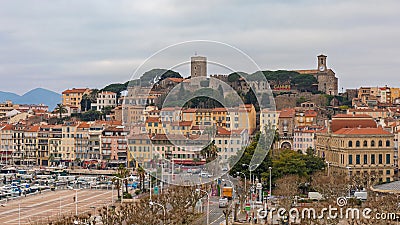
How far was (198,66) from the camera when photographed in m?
22.6

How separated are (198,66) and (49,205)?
1411cm

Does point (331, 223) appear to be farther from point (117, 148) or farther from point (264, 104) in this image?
point (117, 148)

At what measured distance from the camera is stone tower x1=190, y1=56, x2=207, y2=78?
2208cm

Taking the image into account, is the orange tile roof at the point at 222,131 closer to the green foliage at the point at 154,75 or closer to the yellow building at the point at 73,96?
the green foliage at the point at 154,75

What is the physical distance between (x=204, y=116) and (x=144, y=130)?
15.4 meters

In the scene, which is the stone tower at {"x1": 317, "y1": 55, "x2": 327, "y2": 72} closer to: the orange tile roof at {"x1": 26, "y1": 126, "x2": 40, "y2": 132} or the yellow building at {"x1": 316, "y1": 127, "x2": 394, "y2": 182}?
the orange tile roof at {"x1": 26, "y1": 126, "x2": 40, "y2": 132}

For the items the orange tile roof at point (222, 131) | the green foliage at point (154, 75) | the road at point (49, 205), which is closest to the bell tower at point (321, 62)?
the orange tile roof at point (222, 131)

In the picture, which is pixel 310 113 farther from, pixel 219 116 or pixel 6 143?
pixel 6 143

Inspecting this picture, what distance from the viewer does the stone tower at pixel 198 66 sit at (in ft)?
72.4

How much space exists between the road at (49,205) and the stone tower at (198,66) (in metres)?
7.43

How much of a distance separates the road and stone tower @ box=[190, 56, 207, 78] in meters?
7.43

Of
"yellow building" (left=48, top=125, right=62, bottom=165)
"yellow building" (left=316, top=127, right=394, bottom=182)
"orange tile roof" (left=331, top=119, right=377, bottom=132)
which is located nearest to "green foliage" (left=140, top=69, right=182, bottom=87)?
"yellow building" (left=316, top=127, right=394, bottom=182)

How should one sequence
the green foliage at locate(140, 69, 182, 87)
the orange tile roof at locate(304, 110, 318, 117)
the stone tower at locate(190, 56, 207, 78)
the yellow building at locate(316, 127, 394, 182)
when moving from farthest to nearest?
the orange tile roof at locate(304, 110, 318, 117)
the yellow building at locate(316, 127, 394, 182)
the green foliage at locate(140, 69, 182, 87)
the stone tower at locate(190, 56, 207, 78)

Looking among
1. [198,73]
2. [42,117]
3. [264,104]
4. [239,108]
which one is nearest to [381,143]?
[239,108]
